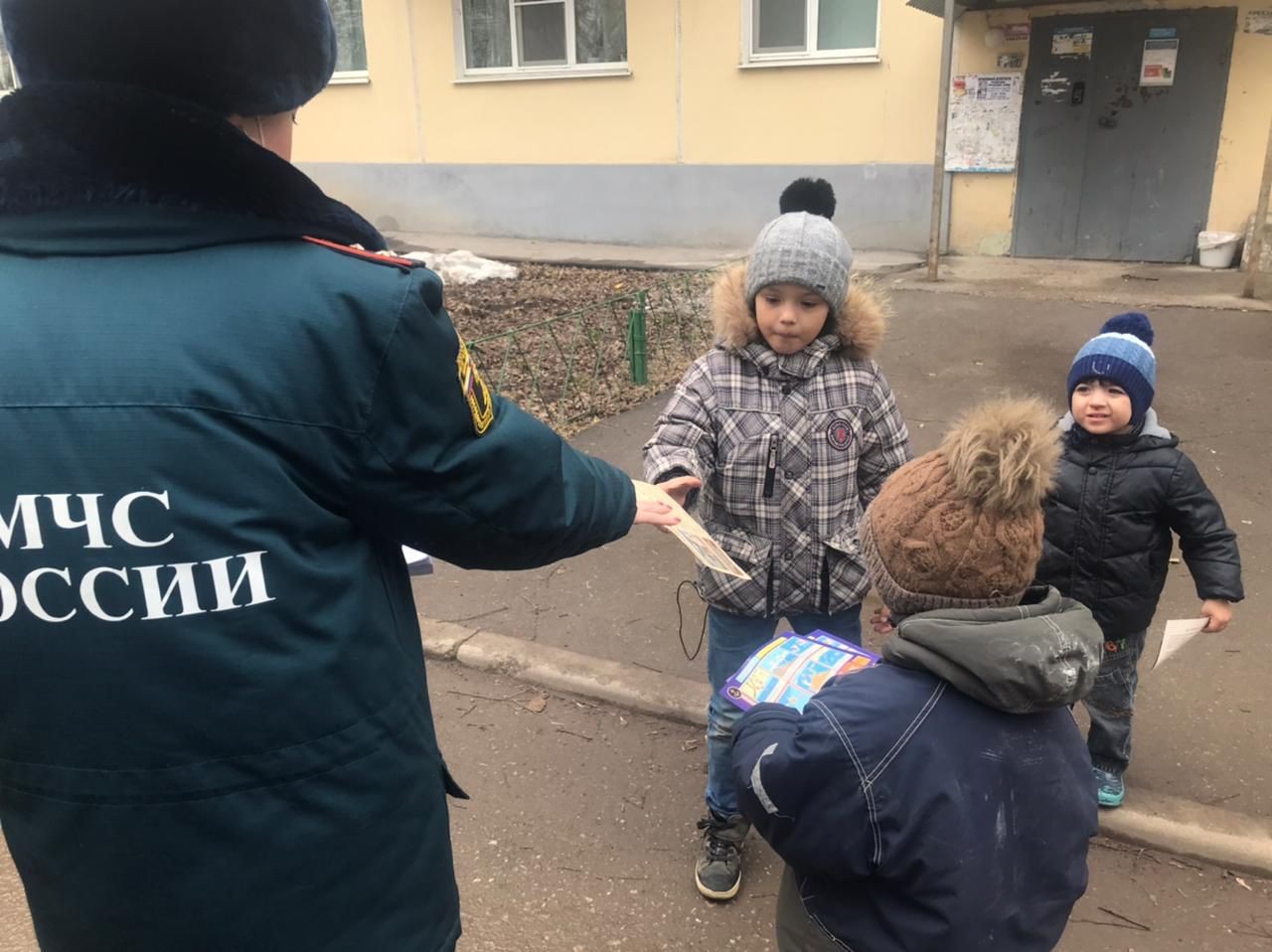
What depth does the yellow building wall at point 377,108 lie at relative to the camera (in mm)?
14086

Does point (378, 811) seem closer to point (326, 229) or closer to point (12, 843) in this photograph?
point (12, 843)

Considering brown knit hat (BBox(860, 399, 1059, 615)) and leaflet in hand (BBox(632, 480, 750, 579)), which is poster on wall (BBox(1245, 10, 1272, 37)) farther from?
leaflet in hand (BBox(632, 480, 750, 579))

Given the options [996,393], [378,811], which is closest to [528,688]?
[378,811]

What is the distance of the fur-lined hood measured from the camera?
2.69 metres

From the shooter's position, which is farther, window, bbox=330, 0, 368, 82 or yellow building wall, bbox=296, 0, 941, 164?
window, bbox=330, 0, 368, 82

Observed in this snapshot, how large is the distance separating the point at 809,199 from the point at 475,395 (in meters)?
2.22

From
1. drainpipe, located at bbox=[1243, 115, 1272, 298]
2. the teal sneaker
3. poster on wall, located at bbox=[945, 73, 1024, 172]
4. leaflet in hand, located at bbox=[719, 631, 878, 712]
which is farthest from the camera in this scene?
poster on wall, located at bbox=[945, 73, 1024, 172]

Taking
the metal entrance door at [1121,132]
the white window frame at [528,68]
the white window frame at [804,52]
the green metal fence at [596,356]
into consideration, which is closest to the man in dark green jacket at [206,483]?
the green metal fence at [596,356]

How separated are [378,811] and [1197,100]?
11324 millimetres

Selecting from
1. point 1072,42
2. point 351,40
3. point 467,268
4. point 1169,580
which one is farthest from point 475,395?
point 351,40

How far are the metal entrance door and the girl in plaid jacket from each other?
9387 mm

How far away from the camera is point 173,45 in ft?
3.82

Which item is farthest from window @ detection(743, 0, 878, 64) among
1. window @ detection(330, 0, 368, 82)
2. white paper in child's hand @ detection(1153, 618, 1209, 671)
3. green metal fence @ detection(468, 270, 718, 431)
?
white paper in child's hand @ detection(1153, 618, 1209, 671)

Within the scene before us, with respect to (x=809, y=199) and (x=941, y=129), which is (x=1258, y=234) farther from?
(x=809, y=199)
